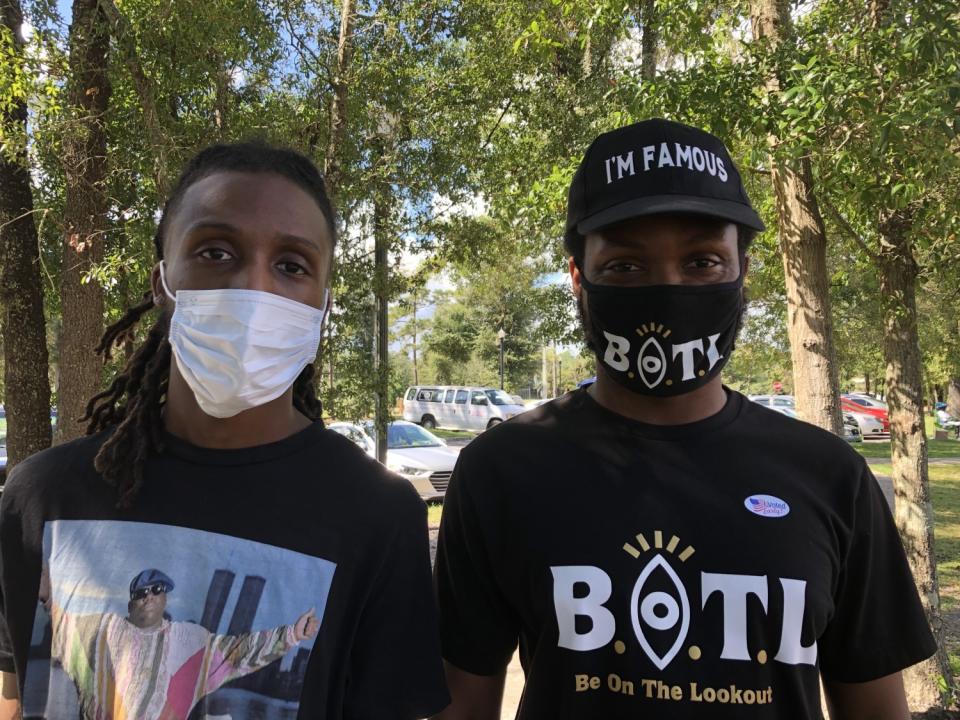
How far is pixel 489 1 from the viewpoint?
8570 millimetres

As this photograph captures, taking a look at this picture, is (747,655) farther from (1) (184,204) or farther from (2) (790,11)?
(2) (790,11)

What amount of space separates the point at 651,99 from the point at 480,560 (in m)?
3.23

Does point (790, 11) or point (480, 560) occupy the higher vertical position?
point (790, 11)

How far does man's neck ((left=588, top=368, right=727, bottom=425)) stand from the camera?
175cm

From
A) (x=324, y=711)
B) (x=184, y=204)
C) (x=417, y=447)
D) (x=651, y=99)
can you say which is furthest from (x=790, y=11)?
(x=417, y=447)

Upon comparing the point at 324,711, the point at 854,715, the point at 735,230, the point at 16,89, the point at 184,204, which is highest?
the point at 16,89

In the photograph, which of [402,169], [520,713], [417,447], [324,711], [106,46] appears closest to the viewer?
[324,711]

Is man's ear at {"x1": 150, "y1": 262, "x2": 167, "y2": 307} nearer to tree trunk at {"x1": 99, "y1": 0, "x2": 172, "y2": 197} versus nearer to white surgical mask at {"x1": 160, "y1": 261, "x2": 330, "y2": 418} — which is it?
white surgical mask at {"x1": 160, "y1": 261, "x2": 330, "y2": 418}

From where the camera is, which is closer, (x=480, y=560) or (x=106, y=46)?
(x=480, y=560)

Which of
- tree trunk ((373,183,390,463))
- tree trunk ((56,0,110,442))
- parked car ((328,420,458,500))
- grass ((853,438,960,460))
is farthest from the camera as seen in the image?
grass ((853,438,960,460))

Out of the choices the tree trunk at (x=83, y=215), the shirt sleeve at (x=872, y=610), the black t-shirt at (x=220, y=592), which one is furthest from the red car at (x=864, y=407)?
the black t-shirt at (x=220, y=592)

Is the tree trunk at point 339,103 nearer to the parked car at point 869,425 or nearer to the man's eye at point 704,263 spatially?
the man's eye at point 704,263

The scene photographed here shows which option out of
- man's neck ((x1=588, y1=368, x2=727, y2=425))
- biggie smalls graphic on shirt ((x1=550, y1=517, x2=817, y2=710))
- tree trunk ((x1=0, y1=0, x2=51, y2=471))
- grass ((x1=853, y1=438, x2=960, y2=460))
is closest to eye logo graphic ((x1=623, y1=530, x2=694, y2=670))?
biggie smalls graphic on shirt ((x1=550, y1=517, x2=817, y2=710))

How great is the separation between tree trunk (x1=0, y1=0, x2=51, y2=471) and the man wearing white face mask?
653 cm
